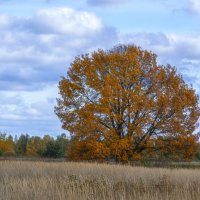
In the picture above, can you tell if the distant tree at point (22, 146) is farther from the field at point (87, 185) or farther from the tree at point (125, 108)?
the field at point (87, 185)

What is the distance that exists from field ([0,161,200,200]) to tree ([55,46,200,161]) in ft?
59.4

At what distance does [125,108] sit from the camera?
141 feet

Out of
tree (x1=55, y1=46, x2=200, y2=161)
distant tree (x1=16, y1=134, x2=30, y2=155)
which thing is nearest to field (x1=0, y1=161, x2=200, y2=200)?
tree (x1=55, y1=46, x2=200, y2=161)

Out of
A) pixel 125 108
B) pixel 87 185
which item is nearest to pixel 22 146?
pixel 125 108

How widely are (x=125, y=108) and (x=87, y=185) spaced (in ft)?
96.6

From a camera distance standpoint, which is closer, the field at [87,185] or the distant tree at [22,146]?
the field at [87,185]

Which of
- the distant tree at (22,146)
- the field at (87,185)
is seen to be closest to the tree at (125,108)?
the field at (87,185)

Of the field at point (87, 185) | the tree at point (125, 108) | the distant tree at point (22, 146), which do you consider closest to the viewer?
the field at point (87, 185)

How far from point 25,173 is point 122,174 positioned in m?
3.73

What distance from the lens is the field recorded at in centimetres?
1142

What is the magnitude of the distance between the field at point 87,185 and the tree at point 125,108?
18.1 metres

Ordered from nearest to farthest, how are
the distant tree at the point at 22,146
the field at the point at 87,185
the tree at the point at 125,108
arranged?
the field at the point at 87,185 → the tree at the point at 125,108 → the distant tree at the point at 22,146

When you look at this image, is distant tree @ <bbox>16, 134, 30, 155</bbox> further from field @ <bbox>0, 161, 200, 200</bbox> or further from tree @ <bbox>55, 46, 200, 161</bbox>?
field @ <bbox>0, 161, 200, 200</bbox>

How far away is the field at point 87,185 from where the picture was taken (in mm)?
11422
